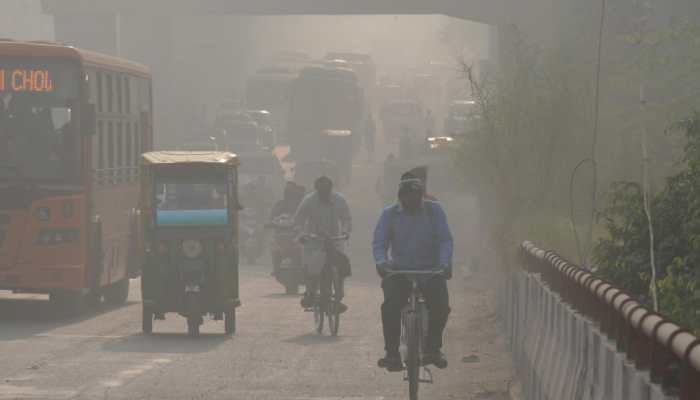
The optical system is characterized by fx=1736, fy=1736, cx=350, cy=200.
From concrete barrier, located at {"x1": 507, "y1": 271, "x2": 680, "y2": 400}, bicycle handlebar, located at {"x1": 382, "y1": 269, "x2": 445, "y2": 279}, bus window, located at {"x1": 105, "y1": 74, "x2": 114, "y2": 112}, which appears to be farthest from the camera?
bus window, located at {"x1": 105, "y1": 74, "x2": 114, "y2": 112}

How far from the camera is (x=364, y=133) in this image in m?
77.3

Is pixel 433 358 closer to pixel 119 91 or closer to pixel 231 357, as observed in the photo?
pixel 231 357

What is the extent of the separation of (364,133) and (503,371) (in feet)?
200

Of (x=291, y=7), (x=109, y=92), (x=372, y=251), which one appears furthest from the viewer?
(x=291, y=7)

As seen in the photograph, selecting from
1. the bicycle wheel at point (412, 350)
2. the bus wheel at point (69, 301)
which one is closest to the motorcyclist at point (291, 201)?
the bus wheel at point (69, 301)

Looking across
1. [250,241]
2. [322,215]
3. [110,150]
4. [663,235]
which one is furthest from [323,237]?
[250,241]

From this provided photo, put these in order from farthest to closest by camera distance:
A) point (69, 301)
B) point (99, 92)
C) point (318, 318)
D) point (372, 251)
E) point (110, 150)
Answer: point (372, 251)
point (110, 150)
point (99, 92)
point (69, 301)
point (318, 318)

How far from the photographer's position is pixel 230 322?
775 inches

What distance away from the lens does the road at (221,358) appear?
14156 mm

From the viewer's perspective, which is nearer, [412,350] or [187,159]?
[412,350]

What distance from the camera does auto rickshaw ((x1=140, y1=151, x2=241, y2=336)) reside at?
758 inches

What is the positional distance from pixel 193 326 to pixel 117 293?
236 inches

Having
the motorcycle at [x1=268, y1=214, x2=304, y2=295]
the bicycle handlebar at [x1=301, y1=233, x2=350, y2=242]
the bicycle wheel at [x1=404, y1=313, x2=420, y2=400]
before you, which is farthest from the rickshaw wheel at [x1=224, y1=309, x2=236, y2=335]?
the motorcycle at [x1=268, y1=214, x2=304, y2=295]

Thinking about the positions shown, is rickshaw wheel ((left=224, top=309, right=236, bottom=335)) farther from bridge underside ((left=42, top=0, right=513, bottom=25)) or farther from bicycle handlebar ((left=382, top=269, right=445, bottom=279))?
bridge underside ((left=42, top=0, right=513, bottom=25))
